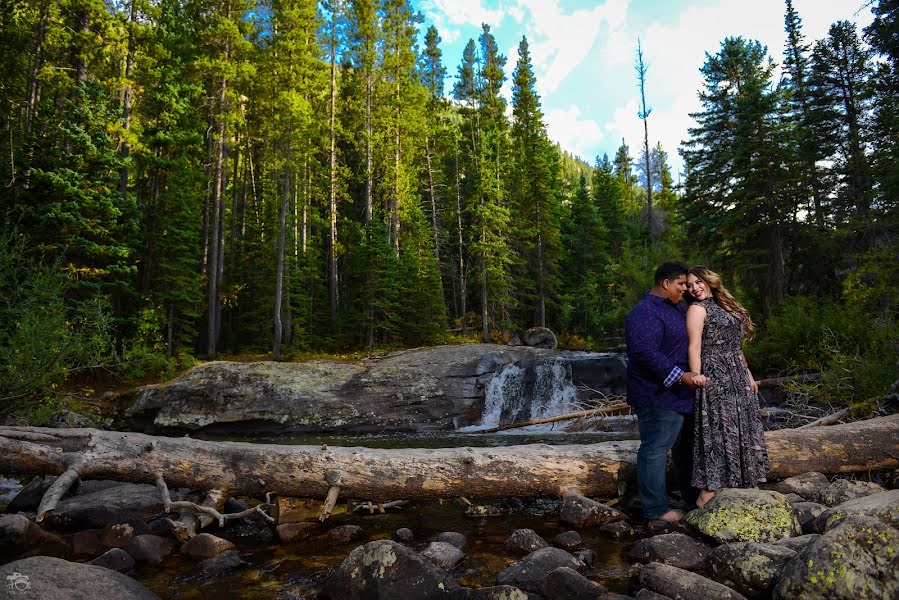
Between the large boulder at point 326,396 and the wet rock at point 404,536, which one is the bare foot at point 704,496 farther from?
the large boulder at point 326,396

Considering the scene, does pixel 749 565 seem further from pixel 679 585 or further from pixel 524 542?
pixel 524 542

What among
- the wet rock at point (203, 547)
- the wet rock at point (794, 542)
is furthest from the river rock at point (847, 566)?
the wet rock at point (203, 547)

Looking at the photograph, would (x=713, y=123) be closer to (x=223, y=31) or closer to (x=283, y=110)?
(x=283, y=110)

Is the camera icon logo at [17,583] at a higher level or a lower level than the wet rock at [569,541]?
higher

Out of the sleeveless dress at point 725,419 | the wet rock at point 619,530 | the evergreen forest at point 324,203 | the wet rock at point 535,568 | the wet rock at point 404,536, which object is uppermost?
the evergreen forest at point 324,203

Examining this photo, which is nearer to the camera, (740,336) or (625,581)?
(625,581)

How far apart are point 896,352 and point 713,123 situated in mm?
18921

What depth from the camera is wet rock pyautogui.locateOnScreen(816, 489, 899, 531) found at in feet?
10.8

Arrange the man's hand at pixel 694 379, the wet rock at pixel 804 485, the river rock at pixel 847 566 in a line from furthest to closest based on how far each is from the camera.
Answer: the wet rock at pixel 804 485 < the man's hand at pixel 694 379 < the river rock at pixel 847 566

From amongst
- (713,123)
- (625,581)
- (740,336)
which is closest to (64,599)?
(625,581)

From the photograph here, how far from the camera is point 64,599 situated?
3020mm

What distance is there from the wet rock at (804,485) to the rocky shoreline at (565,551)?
16 mm

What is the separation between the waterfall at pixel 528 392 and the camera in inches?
664

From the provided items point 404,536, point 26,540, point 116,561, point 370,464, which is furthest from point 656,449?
point 26,540
